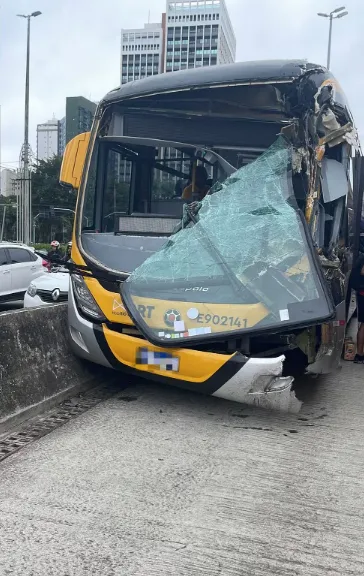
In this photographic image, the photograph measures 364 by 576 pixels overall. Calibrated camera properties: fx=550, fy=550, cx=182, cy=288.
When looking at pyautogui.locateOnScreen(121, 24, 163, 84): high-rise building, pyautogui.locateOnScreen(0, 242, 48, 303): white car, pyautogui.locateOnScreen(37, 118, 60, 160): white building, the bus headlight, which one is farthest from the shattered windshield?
pyautogui.locateOnScreen(37, 118, 60, 160): white building

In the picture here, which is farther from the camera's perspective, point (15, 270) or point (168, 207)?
point (15, 270)

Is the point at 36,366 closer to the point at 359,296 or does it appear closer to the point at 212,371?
the point at 212,371

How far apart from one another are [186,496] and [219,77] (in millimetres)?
3904

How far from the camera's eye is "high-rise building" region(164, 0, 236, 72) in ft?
171

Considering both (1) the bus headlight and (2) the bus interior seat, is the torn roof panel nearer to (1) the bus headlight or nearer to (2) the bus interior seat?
(2) the bus interior seat

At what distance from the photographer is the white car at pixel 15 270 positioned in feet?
41.7

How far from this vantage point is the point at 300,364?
5.34 meters

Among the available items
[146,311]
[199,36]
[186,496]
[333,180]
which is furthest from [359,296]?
[199,36]

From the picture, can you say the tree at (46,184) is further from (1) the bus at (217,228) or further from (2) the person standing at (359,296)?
(1) the bus at (217,228)

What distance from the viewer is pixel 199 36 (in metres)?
54.4

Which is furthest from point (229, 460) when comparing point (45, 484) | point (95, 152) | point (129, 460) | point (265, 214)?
point (95, 152)

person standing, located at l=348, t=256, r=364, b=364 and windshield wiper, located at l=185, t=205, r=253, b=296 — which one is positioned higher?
windshield wiper, located at l=185, t=205, r=253, b=296

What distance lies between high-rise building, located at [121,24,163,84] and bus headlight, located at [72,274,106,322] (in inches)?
1339

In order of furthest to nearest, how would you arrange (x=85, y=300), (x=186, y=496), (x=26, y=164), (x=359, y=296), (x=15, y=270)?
(x=26, y=164)
(x=15, y=270)
(x=359, y=296)
(x=85, y=300)
(x=186, y=496)
